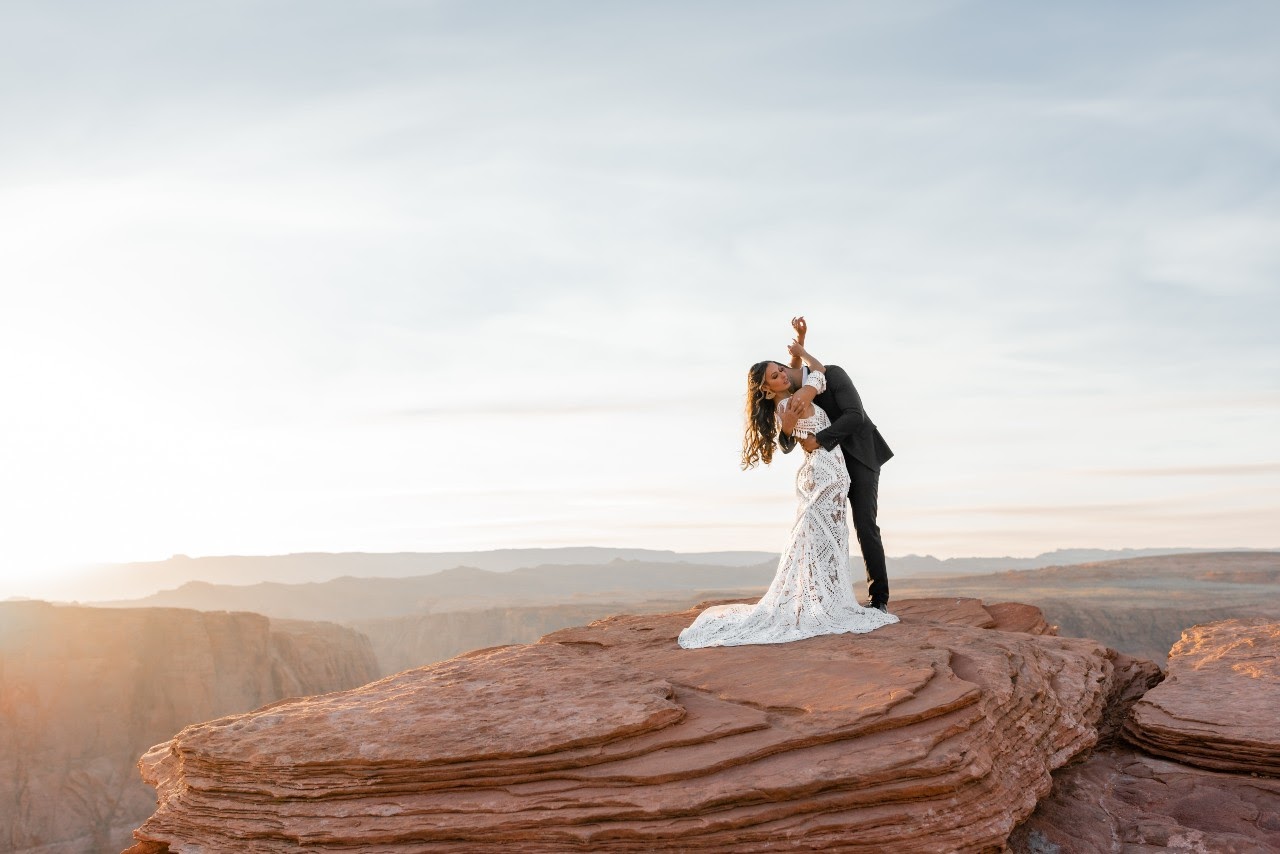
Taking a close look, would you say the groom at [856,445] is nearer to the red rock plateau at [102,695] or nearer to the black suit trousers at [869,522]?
the black suit trousers at [869,522]

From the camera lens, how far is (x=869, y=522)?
9359 millimetres

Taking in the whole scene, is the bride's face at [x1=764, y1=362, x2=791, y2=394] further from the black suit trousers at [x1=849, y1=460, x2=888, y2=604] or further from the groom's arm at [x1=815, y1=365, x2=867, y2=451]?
the black suit trousers at [x1=849, y1=460, x2=888, y2=604]

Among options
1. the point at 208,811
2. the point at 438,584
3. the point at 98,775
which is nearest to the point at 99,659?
the point at 98,775

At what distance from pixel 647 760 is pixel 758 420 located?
4.05 meters

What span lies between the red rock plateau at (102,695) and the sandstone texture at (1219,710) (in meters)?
42.1

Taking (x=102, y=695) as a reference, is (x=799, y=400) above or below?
above

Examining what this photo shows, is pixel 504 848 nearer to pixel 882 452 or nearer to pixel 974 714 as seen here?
pixel 974 714

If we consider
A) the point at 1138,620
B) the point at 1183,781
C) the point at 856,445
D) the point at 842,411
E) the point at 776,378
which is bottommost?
the point at 1138,620

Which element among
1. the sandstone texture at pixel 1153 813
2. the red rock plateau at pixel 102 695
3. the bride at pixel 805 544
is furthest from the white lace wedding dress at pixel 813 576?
the red rock plateau at pixel 102 695

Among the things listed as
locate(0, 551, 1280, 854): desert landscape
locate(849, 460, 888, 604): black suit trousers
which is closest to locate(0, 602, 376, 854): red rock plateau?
locate(0, 551, 1280, 854): desert landscape

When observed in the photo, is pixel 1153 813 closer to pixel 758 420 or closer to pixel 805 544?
pixel 805 544

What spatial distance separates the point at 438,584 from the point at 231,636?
71354mm

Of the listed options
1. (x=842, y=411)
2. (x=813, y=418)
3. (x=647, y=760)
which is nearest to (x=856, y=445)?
(x=842, y=411)

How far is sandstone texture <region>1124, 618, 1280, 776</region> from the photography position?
7398 mm
